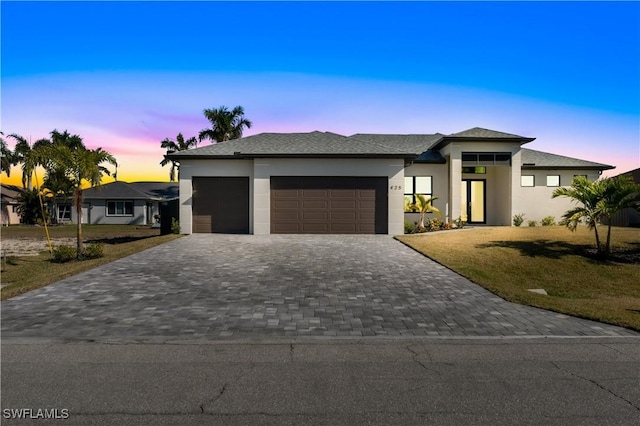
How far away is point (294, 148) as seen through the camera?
20.6 meters

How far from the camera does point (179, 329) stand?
6.34m

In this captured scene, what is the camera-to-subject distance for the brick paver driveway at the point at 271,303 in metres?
6.34

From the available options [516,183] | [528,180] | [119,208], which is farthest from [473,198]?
[119,208]

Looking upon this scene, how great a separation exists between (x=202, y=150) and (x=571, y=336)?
18.7 meters

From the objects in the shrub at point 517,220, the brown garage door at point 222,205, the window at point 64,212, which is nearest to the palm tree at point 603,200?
the shrub at point 517,220

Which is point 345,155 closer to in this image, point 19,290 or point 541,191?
point 541,191

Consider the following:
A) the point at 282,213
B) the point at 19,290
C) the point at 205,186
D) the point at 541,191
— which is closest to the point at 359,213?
the point at 282,213

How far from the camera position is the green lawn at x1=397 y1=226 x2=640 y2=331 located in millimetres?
8094

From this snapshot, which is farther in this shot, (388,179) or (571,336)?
(388,179)

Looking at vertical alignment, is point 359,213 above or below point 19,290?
above

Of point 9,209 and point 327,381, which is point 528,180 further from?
point 9,209

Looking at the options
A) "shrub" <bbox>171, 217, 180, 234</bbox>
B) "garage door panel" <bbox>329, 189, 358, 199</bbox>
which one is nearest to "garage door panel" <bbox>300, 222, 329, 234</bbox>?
"garage door panel" <bbox>329, 189, 358, 199</bbox>

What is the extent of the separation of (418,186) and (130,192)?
1240 inches

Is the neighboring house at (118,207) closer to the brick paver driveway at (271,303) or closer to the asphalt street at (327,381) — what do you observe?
the brick paver driveway at (271,303)
